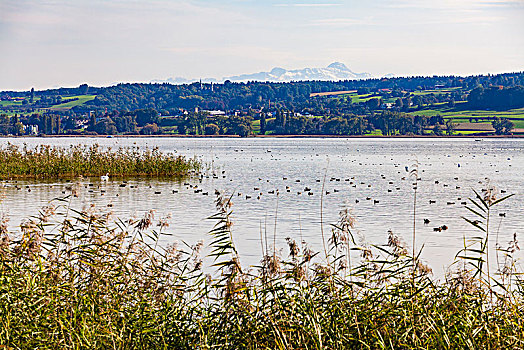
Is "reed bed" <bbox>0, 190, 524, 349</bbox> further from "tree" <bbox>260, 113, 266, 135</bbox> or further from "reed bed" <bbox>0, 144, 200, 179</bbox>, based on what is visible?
"tree" <bbox>260, 113, 266, 135</bbox>

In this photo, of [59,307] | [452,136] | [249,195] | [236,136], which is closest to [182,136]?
[236,136]

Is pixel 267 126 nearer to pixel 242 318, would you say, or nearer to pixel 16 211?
pixel 16 211

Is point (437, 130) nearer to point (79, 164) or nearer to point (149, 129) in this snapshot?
point (149, 129)

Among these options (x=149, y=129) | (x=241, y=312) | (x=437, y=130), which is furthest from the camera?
(x=149, y=129)

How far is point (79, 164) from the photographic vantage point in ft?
118

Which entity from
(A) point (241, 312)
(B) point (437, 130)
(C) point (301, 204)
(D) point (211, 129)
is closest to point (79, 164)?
(C) point (301, 204)

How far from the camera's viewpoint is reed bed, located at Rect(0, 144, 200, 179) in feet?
113

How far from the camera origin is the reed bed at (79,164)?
3434cm

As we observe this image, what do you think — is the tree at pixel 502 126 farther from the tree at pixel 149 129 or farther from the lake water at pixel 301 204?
the lake water at pixel 301 204

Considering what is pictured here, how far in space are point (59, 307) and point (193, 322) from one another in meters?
1.48

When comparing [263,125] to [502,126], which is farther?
[263,125]

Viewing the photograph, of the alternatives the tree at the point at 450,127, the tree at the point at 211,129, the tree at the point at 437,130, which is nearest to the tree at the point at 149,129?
the tree at the point at 211,129

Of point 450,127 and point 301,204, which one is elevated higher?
point 450,127

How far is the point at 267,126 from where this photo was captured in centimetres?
17725
